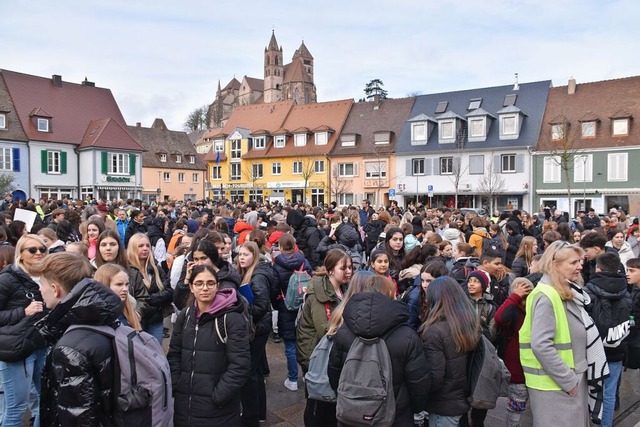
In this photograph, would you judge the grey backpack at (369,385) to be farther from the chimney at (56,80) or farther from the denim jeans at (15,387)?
the chimney at (56,80)

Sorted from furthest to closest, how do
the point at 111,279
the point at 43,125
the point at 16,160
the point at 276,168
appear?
the point at 276,168
the point at 43,125
the point at 16,160
the point at 111,279

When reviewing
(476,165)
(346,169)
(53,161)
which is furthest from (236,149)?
(476,165)

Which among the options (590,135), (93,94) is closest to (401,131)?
(590,135)

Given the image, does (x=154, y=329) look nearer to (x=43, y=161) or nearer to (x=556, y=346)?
(x=556, y=346)

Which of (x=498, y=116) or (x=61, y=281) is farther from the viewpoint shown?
(x=498, y=116)

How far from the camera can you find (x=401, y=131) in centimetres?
4012

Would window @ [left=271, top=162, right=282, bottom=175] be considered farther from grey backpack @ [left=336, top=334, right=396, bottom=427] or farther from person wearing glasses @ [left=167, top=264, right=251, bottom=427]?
grey backpack @ [left=336, top=334, right=396, bottom=427]

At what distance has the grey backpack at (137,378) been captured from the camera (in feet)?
9.09

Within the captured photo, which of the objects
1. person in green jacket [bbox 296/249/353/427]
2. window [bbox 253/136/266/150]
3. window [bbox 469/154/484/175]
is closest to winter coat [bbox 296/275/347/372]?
person in green jacket [bbox 296/249/353/427]

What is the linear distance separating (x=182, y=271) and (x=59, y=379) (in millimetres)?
3013

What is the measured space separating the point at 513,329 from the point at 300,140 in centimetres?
4096

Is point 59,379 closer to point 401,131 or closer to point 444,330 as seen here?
point 444,330

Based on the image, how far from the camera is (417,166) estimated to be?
38656 mm

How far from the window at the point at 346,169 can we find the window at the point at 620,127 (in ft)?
63.5
